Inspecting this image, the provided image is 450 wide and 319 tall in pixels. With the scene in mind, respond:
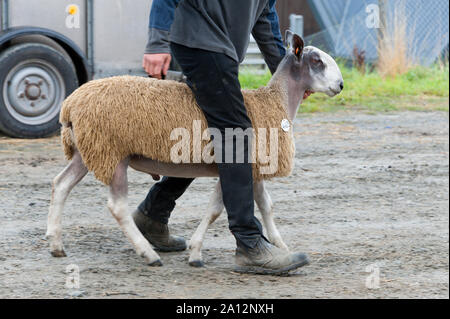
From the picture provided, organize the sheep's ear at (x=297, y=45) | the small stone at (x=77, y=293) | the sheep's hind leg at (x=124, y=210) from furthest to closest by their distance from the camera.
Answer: the sheep's ear at (x=297, y=45), the sheep's hind leg at (x=124, y=210), the small stone at (x=77, y=293)

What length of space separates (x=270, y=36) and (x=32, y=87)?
399cm

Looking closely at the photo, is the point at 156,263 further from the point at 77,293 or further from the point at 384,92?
the point at 384,92

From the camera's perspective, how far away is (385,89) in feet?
38.6

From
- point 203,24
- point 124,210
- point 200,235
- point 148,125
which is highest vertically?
point 203,24

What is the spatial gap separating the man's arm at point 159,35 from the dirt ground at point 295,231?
1.04 metres

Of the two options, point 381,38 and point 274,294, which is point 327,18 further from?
point 274,294

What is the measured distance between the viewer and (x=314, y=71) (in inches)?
173

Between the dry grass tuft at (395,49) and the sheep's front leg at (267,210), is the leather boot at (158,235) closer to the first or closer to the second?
the sheep's front leg at (267,210)

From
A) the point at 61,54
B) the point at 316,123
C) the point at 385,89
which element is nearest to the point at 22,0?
the point at 61,54

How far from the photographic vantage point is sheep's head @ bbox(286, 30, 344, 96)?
4.37 metres

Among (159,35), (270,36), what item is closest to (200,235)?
(159,35)

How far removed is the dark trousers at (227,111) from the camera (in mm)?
3938

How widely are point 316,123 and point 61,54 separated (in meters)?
3.07

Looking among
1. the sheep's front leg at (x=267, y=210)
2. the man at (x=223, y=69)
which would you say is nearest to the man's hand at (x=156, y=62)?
the man at (x=223, y=69)
